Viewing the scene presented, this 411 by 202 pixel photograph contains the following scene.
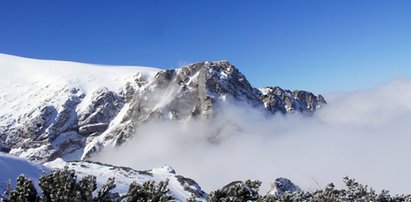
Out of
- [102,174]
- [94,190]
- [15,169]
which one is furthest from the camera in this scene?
[102,174]

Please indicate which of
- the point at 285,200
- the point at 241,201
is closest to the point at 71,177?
the point at 241,201

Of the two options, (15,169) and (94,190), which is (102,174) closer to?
(15,169)

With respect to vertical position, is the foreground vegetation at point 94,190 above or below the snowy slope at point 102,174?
below

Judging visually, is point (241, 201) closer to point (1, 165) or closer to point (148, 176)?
point (1, 165)

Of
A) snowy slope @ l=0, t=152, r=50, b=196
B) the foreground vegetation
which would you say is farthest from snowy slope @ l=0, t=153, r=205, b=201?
the foreground vegetation

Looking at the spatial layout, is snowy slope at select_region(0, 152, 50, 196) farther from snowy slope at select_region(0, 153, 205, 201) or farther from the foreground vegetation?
the foreground vegetation

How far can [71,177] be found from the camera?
38.6 ft

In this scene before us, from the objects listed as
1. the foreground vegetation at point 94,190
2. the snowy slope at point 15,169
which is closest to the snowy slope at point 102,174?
the snowy slope at point 15,169

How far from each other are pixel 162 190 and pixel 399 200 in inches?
374

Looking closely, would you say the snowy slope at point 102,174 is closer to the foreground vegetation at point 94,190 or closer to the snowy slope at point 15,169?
the snowy slope at point 15,169

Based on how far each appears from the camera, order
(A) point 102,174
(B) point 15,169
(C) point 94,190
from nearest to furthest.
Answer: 1. (C) point 94,190
2. (B) point 15,169
3. (A) point 102,174

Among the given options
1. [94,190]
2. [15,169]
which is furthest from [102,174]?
[94,190]

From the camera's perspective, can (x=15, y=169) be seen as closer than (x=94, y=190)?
No

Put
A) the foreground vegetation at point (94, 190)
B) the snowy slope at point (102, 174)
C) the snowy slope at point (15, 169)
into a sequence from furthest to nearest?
the snowy slope at point (102, 174)
the snowy slope at point (15, 169)
the foreground vegetation at point (94, 190)
